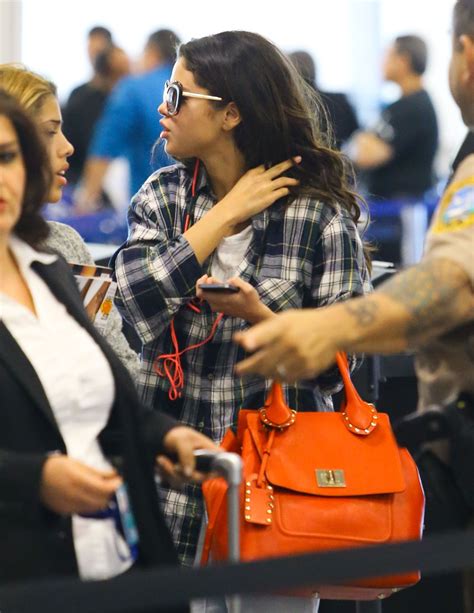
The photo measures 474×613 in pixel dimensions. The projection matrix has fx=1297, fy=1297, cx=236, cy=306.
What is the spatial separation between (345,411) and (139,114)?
4.95 meters

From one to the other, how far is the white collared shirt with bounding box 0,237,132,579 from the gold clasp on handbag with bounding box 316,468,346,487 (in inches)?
26.7

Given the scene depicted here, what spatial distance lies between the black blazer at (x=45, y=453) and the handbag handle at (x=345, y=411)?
1.73 feet

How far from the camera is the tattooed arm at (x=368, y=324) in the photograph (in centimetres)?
212

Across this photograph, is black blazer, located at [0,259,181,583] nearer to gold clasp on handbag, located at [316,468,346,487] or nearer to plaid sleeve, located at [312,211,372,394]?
gold clasp on handbag, located at [316,468,346,487]

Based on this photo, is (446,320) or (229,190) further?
(229,190)

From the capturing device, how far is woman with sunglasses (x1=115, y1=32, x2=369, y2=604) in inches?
124

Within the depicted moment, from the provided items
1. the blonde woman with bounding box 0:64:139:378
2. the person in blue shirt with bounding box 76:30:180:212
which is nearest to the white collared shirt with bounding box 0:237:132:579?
the blonde woman with bounding box 0:64:139:378

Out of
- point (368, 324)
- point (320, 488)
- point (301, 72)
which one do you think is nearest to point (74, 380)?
point (368, 324)

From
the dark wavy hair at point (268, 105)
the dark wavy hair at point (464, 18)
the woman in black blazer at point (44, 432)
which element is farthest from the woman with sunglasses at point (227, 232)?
the dark wavy hair at point (464, 18)

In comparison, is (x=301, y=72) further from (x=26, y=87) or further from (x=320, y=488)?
(x=320, y=488)

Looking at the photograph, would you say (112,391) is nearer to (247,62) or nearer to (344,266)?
(344,266)

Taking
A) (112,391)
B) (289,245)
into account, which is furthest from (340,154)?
(112,391)

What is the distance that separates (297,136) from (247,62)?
0.74 feet

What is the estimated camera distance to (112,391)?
2.44m
